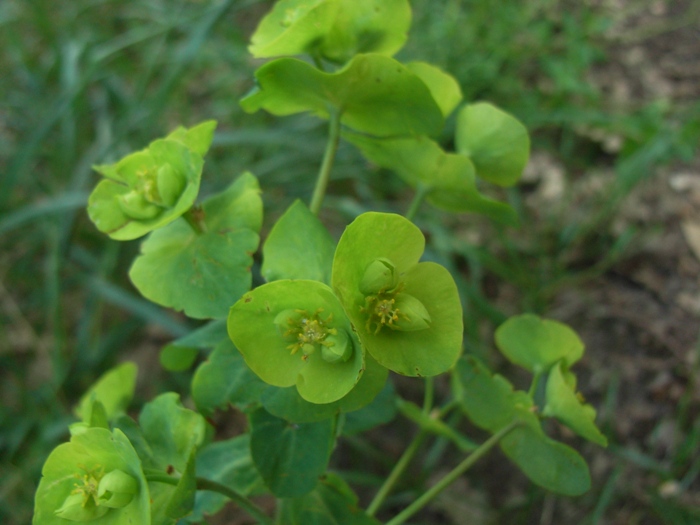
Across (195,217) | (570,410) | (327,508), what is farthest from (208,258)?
(570,410)

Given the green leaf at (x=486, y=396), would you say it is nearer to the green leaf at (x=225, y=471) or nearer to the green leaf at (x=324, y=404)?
the green leaf at (x=324, y=404)

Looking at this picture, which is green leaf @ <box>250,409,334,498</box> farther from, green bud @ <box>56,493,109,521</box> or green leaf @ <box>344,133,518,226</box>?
green leaf @ <box>344,133,518,226</box>

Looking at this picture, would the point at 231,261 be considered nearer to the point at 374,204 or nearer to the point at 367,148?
the point at 367,148

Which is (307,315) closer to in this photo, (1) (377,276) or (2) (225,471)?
(1) (377,276)

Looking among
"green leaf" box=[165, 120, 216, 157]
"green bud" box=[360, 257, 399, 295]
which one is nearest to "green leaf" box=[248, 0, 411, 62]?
"green leaf" box=[165, 120, 216, 157]

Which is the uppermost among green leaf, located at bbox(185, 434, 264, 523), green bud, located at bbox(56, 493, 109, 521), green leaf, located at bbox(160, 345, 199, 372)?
green bud, located at bbox(56, 493, 109, 521)

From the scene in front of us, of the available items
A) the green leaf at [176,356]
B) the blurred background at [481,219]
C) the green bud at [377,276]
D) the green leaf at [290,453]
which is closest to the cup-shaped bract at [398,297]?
the green bud at [377,276]

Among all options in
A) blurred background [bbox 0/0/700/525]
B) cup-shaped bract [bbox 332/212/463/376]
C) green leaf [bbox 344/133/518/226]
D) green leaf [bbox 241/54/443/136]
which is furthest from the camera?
blurred background [bbox 0/0/700/525]

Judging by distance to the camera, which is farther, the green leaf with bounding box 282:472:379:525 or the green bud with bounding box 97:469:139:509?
the green leaf with bounding box 282:472:379:525
